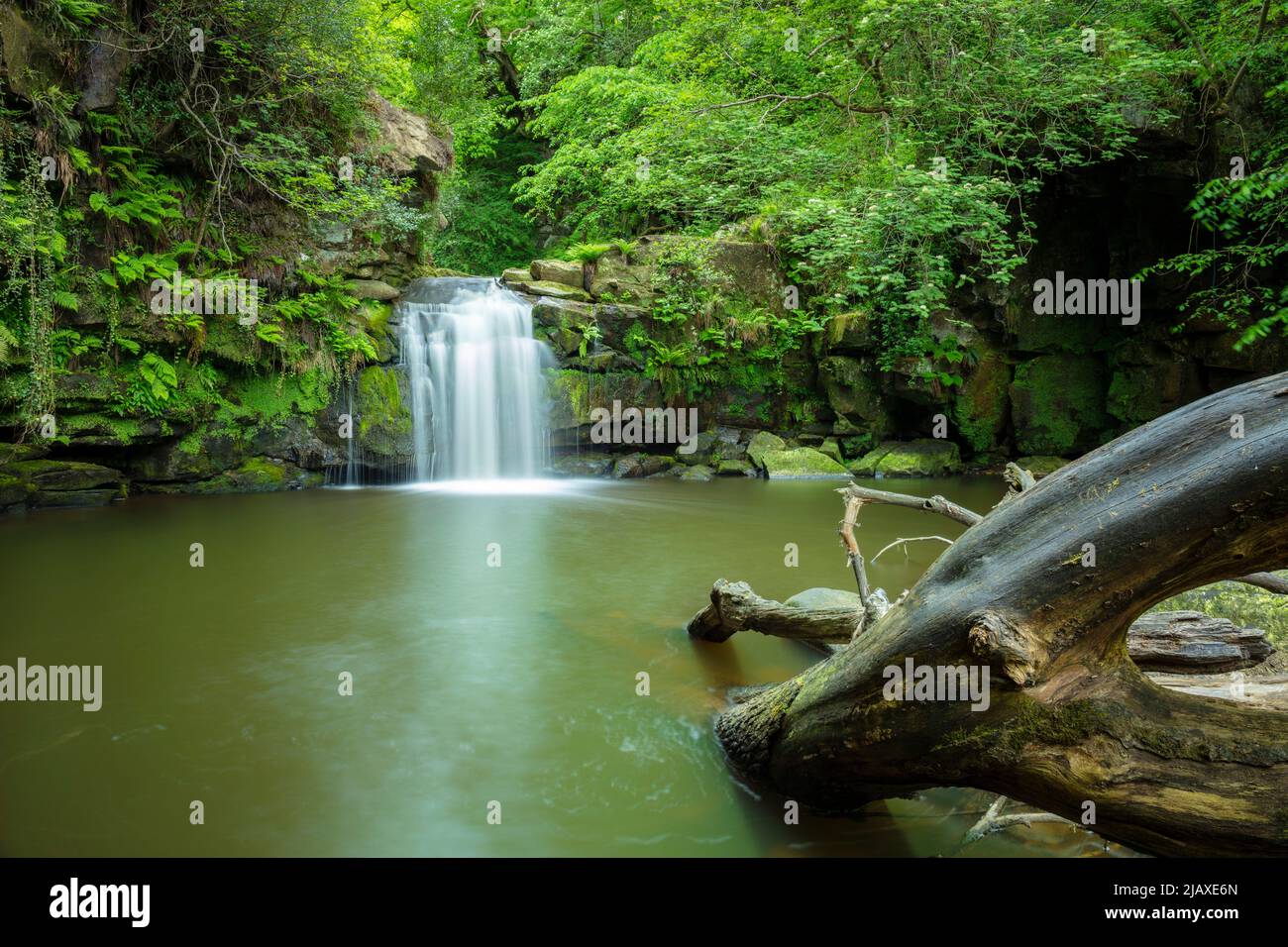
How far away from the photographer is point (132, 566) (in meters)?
6.61

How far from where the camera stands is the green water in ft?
8.70

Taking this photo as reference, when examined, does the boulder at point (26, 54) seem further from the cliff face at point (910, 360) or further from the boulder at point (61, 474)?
the cliff face at point (910, 360)

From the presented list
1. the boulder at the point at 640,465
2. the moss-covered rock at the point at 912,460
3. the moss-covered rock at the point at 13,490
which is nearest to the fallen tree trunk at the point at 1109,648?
the moss-covered rock at the point at 13,490

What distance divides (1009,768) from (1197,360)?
14.4 metres

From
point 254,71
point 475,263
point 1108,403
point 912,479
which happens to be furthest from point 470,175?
point 1108,403

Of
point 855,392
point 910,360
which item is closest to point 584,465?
point 855,392

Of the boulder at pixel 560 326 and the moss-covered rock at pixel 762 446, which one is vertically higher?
→ the boulder at pixel 560 326

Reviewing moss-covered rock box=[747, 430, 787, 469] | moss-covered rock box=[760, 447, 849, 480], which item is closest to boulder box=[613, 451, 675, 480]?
moss-covered rock box=[747, 430, 787, 469]

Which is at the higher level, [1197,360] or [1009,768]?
[1197,360]

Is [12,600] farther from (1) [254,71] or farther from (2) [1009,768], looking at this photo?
(1) [254,71]

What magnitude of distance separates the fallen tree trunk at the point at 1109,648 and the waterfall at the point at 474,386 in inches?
489

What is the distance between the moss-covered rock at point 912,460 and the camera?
577 inches

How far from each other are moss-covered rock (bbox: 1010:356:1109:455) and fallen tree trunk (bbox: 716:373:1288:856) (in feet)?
47.6

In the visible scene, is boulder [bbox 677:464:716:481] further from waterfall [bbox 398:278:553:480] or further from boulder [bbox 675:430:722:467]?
waterfall [bbox 398:278:553:480]
